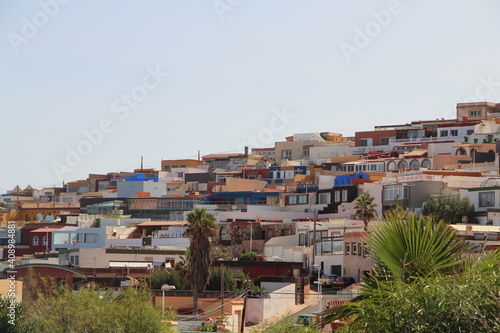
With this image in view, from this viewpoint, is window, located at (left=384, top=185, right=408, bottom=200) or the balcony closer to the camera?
window, located at (left=384, top=185, right=408, bottom=200)

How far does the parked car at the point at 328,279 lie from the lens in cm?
4859

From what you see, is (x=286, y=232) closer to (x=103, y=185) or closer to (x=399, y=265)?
(x=399, y=265)

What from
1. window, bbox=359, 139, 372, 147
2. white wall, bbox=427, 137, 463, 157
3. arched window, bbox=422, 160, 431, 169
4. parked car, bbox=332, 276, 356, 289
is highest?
window, bbox=359, 139, 372, 147

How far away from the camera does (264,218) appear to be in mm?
72875

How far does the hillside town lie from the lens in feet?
142

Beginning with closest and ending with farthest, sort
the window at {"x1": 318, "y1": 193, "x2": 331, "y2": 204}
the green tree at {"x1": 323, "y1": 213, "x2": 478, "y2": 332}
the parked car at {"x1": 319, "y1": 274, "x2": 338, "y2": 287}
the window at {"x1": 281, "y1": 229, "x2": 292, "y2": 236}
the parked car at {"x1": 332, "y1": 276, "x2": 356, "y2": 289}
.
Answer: the green tree at {"x1": 323, "y1": 213, "x2": 478, "y2": 332}
the parked car at {"x1": 332, "y1": 276, "x2": 356, "y2": 289}
the parked car at {"x1": 319, "y1": 274, "x2": 338, "y2": 287}
the window at {"x1": 281, "y1": 229, "x2": 292, "y2": 236}
the window at {"x1": 318, "y1": 193, "x2": 331, "y2": 204}

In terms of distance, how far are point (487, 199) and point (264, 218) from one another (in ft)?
A: 66.0

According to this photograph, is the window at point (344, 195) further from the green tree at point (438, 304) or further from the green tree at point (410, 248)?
the green tree at point (438, 304)

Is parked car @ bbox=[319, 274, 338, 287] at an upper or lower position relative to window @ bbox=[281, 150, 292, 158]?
lower

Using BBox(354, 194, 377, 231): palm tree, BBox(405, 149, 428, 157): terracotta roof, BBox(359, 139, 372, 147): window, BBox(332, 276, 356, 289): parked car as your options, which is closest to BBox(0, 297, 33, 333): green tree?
BBox(332, 276, 356, 289): parked car

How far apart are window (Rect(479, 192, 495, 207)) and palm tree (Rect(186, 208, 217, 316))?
56.7ft

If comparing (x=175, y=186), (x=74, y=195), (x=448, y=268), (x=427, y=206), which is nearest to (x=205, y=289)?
(x=427, y=206)

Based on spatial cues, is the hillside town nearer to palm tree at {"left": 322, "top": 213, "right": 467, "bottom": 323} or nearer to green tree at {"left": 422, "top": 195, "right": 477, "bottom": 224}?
green tree at {"left": 422, "top": 195, "right": 477, "bottom": 224}

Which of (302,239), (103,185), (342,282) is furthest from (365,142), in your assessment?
(342,282)
